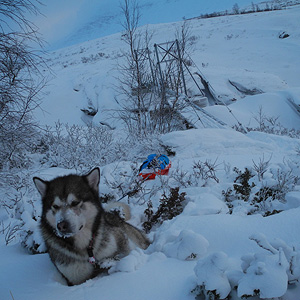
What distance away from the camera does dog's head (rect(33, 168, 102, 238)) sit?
6.68ft

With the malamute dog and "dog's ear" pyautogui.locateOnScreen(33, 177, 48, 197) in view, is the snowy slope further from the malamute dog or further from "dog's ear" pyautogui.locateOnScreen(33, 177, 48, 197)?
"dog's ear" pyautogui.locateOnScreen(33, 177, 48, 197)

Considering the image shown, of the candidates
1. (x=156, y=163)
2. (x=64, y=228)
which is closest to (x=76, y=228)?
(x=64, y=228)

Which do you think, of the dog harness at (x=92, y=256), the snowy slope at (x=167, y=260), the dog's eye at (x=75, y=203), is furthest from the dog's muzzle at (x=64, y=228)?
the snowy slope at (x=167, y=260)

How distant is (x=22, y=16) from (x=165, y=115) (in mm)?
7998

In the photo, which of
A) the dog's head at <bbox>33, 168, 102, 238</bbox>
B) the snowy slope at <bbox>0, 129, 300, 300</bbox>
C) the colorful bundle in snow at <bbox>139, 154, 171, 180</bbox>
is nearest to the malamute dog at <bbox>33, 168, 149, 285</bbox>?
the dog's head at <bbox>33, 168, 102, 238</bbox>

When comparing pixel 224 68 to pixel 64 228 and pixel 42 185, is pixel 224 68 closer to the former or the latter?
pixel 42 185

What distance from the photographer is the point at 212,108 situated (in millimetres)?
12984

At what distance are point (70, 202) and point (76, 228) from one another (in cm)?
24

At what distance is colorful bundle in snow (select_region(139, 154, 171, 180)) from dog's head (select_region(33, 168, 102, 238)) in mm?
2797

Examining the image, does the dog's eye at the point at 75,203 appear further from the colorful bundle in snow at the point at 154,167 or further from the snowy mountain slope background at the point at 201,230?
the colorful bundle in snow at the point at 154,167

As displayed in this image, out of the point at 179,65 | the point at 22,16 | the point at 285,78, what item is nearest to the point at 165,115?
the point at 179,65

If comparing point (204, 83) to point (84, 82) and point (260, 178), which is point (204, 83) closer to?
point (84, 82)

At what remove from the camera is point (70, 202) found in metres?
2.16

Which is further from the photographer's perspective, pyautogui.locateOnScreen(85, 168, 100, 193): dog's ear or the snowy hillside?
the snowy hillside
